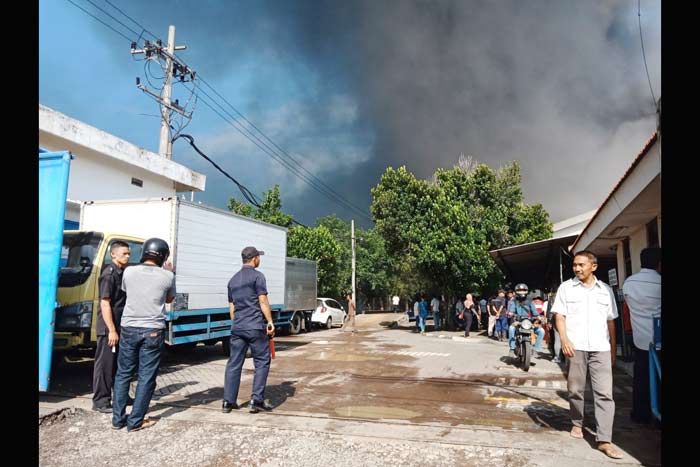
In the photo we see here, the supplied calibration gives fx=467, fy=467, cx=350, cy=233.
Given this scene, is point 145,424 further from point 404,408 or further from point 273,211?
point 273,211

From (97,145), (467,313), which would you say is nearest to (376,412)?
(97,145)

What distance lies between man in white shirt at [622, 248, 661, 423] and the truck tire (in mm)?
14137

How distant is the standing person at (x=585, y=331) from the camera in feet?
14.3

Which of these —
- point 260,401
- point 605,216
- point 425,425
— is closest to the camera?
point 425,425

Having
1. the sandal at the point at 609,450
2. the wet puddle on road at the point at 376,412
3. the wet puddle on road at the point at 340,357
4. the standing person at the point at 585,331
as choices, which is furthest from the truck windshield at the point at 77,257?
the sandal at the point at 609,450

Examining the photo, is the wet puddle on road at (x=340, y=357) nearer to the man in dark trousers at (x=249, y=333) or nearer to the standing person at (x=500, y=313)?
the man in dark trousers at (x=249, y=333)

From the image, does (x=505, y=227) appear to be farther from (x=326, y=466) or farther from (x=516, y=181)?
(x=326, y=466)

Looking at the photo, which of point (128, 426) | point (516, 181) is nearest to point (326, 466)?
point (128, 426)

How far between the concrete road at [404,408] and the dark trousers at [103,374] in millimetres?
189

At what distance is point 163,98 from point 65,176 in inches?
580

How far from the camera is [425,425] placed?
496cm

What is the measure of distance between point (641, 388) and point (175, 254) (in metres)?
7.52

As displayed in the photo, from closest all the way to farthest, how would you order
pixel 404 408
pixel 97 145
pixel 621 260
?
pixel 404 408, pixel 621 260, pixel 97 145

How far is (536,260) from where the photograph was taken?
19859 mm
